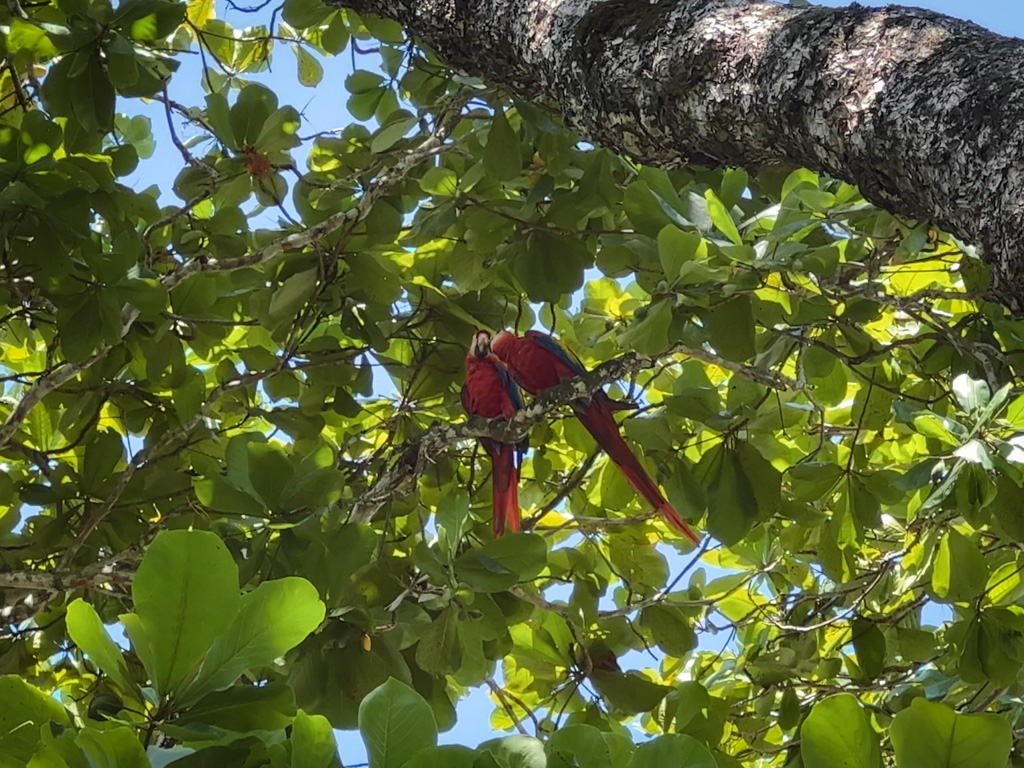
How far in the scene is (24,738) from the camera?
77 centimetres

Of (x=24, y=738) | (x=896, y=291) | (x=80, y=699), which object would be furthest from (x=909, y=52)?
(x=80, y=699)

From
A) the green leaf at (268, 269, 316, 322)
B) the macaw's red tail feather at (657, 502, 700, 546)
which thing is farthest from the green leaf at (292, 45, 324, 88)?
the macaw's red tail feather at (657, 502, 700, 546)

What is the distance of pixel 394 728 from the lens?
A: 786 millimetres

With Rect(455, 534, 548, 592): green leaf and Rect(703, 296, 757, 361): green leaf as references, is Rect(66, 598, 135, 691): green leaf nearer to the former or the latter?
Rect(455, 534, 548, 592): green leaf

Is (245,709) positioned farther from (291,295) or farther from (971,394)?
(291,295)

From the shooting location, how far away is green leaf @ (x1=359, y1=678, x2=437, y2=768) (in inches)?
30.7

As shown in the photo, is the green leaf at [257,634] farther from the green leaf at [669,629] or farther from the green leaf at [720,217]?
the green leaf at [669,629]

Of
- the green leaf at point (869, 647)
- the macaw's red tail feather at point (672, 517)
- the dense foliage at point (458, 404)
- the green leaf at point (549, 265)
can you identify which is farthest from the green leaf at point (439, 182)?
the green leaf at point (869, 647)

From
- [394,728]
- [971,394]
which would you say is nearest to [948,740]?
[394,728]

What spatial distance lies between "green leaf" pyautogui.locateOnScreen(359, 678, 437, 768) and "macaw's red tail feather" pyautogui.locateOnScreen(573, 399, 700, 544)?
1.35m

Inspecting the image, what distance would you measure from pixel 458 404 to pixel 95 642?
1.80m

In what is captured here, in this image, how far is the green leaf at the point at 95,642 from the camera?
0.75m

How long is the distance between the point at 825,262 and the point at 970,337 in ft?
1.76

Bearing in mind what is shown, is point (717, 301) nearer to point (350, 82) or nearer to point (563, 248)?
point (563, 248)
